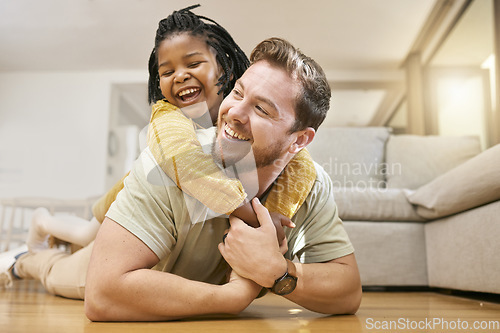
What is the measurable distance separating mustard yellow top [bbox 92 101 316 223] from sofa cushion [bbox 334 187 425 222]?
1204 millimetres

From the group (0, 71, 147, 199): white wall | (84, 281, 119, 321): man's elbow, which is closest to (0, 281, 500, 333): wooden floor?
(84, 281, 119, 321): man's elbow

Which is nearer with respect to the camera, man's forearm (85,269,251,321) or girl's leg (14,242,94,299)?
man's forearm (85,269,251,321)

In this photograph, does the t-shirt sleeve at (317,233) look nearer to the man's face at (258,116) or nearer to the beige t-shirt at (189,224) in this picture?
the beige t-shirt at (189,224)

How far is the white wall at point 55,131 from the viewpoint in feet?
20.9

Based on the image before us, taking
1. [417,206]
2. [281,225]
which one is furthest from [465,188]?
[281,225]

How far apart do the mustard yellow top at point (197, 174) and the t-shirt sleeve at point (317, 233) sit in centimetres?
5

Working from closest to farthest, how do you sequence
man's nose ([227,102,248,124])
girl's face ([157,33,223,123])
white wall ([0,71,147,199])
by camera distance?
man's nose ([227,102,248,124]) → girl's face ([157,33,223,123]) → white wall ([0,71,147,199])

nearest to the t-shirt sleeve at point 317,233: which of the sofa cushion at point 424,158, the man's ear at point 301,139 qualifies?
the man's ear at point 301,139

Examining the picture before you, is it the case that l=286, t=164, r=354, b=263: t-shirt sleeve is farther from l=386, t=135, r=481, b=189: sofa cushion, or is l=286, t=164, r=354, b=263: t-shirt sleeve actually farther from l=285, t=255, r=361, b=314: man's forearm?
l=386, t=135, r=481, b=189: sofa cushion

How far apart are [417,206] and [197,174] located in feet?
5.32

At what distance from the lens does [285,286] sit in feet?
3.18

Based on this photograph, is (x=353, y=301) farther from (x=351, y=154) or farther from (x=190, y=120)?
(x=351, y=154)

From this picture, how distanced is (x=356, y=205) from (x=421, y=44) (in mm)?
3931

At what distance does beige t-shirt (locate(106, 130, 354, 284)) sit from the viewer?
38.1 inches
